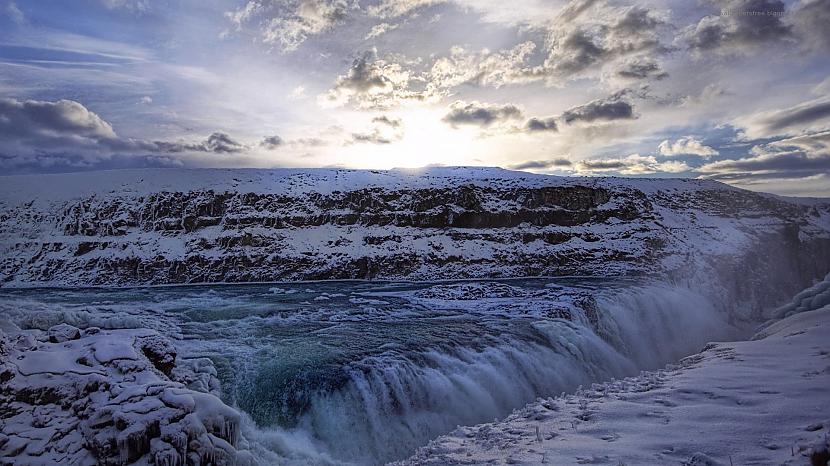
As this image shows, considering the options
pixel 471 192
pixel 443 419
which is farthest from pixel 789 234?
pixel 443 419

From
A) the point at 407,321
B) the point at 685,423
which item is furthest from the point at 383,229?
the point at 685,423

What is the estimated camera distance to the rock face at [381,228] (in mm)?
43469

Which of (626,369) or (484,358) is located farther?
(626,369)

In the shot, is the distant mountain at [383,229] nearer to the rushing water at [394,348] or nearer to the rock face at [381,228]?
the rock face at [381,228]

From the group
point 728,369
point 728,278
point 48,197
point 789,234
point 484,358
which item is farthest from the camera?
point 48,197

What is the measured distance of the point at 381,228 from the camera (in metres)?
50.4

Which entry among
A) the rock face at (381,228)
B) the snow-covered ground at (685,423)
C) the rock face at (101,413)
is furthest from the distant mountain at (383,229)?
the rock face at (101,413)

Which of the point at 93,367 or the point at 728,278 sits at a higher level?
the point at 93,367

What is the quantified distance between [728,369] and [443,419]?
6730 millimetres

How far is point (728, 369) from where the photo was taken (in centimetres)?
1024

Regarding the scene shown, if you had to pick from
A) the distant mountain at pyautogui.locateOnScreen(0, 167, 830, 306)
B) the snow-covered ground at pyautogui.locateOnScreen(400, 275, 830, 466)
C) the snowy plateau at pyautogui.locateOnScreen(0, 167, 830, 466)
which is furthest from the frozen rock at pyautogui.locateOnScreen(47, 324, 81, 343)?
the distant mountain at pyautogui.locateOnScreen(0, 167, 830, 306)

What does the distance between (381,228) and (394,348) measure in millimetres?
35526

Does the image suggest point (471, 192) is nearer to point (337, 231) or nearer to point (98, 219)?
point (337, 231)

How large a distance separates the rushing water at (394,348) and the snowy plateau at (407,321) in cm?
9
